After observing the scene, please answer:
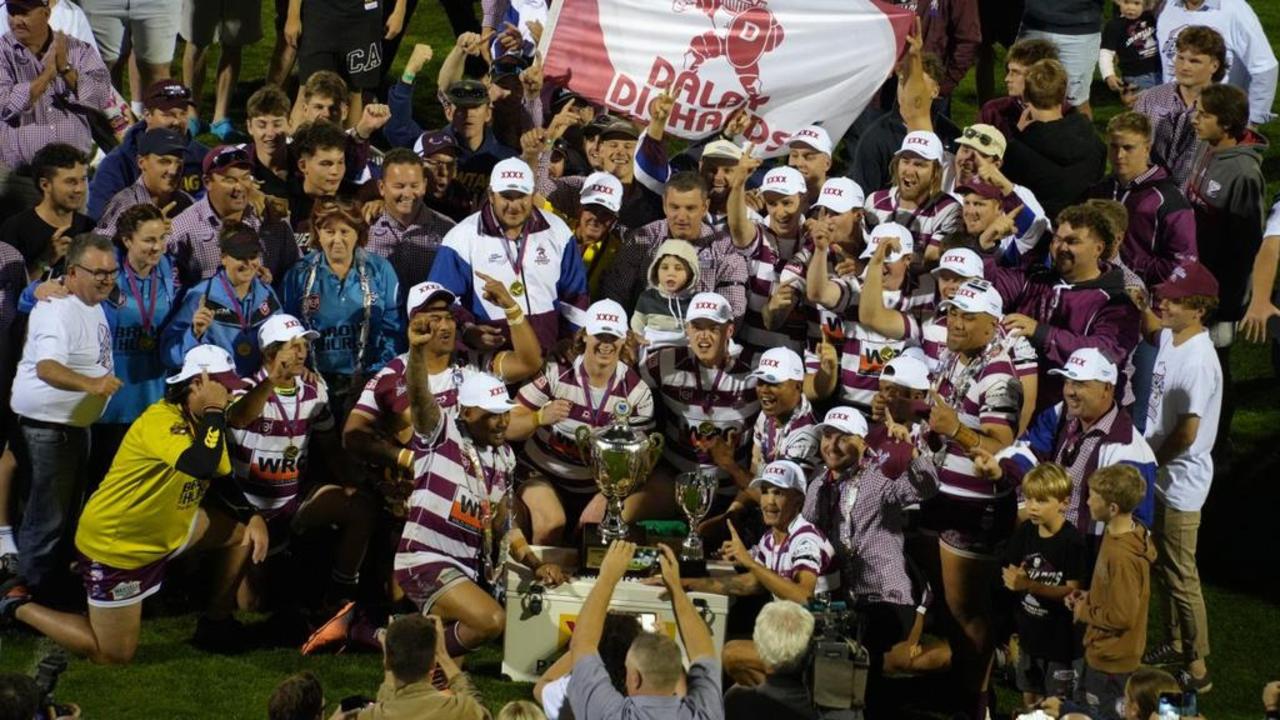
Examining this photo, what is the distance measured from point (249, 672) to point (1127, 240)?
498 centimetres

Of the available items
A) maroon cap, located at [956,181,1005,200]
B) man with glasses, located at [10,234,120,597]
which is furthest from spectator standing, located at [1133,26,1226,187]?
man with glasses, located at [10,234,120,597]

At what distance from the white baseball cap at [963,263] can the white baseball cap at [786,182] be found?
102 cm

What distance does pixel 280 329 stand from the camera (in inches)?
377

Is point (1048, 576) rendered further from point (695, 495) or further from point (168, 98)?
point (168, 98)

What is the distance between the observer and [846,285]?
10133mm

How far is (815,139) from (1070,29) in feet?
10.4

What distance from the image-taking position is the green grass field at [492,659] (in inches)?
360

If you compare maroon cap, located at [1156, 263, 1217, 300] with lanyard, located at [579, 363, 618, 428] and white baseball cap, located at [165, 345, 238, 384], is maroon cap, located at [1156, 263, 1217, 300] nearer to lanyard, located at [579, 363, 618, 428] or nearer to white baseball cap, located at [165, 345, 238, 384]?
lanyard, located at [579, 363, 618, 428]

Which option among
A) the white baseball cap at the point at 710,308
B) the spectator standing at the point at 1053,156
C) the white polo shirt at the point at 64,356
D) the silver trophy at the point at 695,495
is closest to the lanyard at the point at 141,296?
the white polo shirt at the point at 64,356

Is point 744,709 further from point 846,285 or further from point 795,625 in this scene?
point 846,285

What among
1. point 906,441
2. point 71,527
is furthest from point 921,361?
point 71,527

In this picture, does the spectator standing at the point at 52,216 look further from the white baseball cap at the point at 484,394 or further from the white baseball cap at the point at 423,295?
the white baseball cap at the point at 484,394

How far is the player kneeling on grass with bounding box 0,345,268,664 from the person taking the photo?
922cm

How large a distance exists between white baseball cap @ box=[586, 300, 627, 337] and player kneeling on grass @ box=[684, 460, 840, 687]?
1.06 meters
